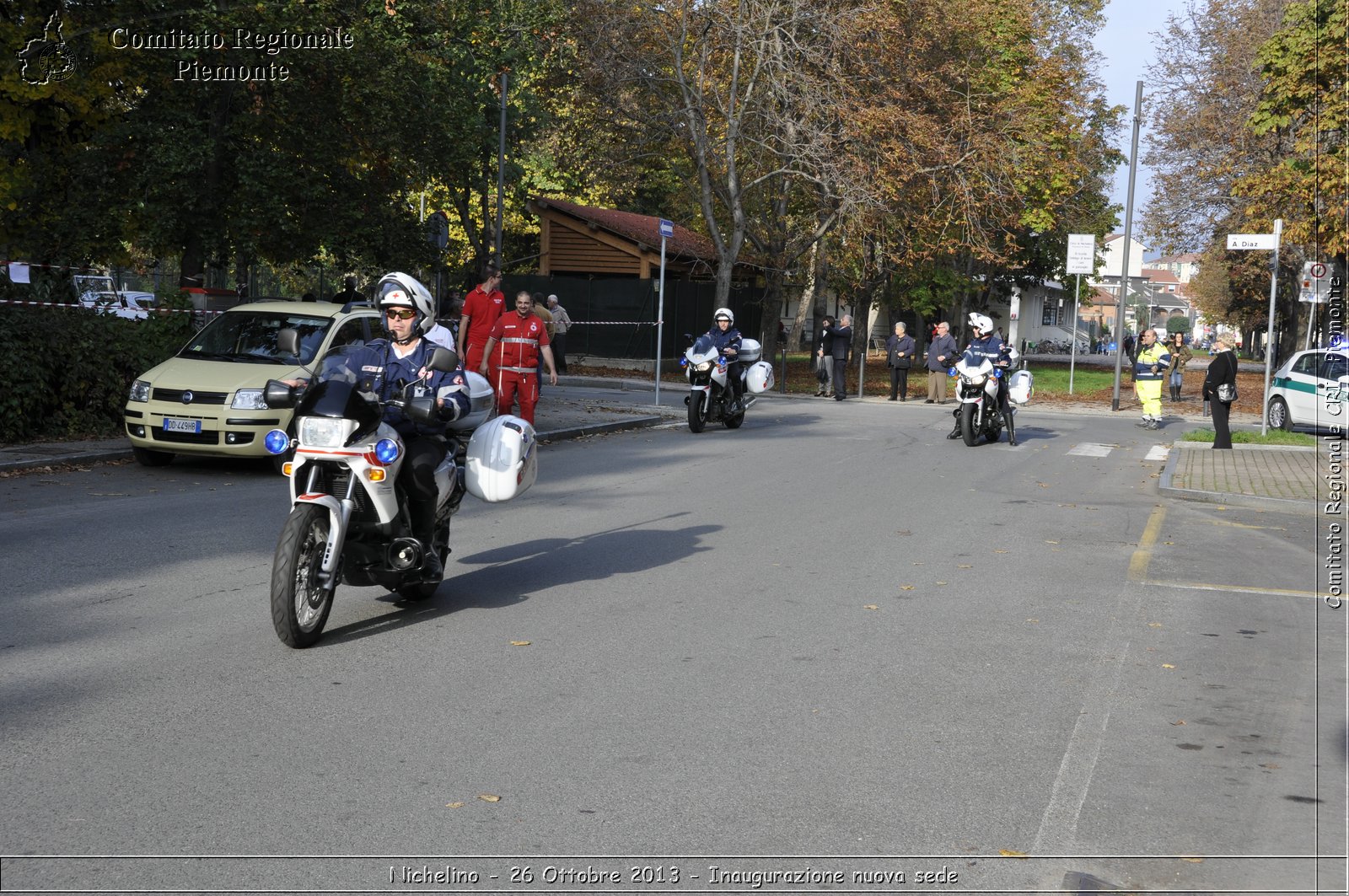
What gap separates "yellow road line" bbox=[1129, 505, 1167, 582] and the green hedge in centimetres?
1064

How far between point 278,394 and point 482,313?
9.62 metres

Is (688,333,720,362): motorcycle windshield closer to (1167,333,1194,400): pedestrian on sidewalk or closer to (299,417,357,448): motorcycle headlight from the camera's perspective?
(299,417,357,448): motorcycle headlight

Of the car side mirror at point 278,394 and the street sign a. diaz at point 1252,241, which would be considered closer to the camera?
the car side mirror at point 278,394

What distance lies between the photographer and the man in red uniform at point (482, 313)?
15984 mm

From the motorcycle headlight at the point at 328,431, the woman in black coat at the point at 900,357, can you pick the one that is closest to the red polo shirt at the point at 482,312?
the motorcycle headlight at the point at 328,431

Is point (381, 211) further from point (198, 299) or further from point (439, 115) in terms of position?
point (198, 299)

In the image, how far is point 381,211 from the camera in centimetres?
2161

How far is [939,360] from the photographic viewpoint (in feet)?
99.3

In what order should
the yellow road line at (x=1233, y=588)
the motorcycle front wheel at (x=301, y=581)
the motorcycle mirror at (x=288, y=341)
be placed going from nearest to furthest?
1. the motorcycle front wheel at (x=301, y=581)
2. the motorcycle mirror at (x=288, y=341)
3. the yellow road line at (x=1233, y=588)

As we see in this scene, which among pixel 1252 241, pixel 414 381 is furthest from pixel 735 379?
pixel 414 381

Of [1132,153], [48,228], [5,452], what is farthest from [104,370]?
[1132,153]

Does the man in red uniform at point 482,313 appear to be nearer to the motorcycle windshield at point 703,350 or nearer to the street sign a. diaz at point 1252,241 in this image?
the motorcycle windshield at point 703,350

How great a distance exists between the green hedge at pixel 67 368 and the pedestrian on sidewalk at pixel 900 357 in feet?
60.0

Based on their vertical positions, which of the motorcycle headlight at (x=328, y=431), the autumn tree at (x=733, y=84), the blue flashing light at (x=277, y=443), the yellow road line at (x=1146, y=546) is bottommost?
the yellow road line at (x=1146, y=546)
